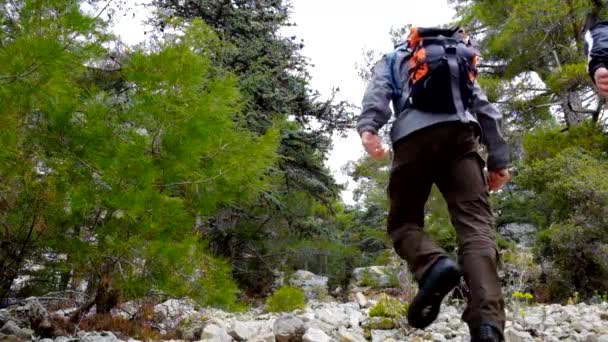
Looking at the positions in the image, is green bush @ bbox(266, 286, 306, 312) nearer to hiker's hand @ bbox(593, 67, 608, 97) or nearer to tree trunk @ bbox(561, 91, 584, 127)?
hiker's hand @ bbox(593, 67, 608, 97)

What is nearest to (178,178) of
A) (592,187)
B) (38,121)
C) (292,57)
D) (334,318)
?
(38,121)

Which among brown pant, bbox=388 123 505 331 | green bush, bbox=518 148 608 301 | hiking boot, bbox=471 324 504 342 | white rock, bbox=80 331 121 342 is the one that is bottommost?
white rock, bbox=80 331 121 342

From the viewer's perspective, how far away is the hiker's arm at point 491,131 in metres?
2.05

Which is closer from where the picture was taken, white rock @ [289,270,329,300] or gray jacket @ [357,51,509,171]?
gray jacket @ [357,51,509,171]

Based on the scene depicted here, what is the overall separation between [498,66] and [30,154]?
509 inches

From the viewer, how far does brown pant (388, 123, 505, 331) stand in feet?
5.59

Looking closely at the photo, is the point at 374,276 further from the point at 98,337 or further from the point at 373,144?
the point at 373,144

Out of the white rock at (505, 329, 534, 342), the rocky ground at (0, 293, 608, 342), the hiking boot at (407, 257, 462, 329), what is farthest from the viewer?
the rocky ground at (0, 293, 608, 342)

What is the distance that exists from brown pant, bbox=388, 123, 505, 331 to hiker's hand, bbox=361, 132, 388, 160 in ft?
0.25

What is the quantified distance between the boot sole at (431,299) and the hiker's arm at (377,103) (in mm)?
683

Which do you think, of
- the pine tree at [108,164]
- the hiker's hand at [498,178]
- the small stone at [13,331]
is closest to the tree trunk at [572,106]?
the pine tree at [108,164]

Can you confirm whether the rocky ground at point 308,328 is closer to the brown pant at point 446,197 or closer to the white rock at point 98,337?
the white rock at point 98,337

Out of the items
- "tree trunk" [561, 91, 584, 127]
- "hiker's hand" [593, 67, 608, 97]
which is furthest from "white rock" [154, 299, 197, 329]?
"tree trunk" [561, 91, 584, 127]

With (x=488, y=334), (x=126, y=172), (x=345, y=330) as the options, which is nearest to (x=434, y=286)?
(x=488, y=334)
